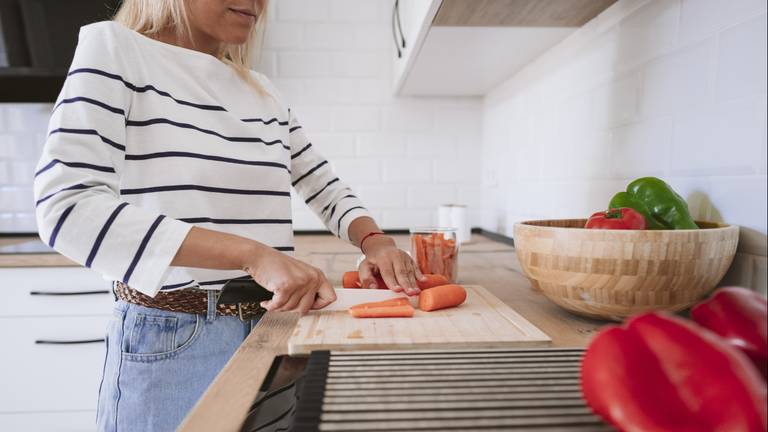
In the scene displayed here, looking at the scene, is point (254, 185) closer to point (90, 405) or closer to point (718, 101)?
point (718, 101)

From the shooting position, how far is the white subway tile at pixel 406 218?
6.18ft

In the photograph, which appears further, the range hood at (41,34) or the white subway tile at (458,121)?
the white subway tile at (458,121)

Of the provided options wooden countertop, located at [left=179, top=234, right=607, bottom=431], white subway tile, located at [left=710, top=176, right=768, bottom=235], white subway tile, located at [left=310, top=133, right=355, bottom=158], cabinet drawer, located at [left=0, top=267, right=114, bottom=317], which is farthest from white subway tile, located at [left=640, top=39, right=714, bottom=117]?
cabinet drawer, located at [left=0, top=267, right=114, bottom=317]

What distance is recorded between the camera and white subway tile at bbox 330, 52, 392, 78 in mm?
1807

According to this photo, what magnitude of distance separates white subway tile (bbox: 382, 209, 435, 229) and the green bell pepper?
1.22 metres

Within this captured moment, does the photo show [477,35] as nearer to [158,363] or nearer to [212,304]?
[212,304]

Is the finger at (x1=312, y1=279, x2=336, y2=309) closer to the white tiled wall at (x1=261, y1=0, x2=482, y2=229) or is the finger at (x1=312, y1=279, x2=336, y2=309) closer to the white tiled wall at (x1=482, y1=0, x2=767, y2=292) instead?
the white tiled wall at (x1=482, y1=0, x2=767, y2=292)

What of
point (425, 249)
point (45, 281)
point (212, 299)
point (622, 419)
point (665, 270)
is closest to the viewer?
point (622, 419)

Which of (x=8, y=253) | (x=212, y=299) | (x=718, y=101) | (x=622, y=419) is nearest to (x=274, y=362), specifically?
(x=212, y=299)

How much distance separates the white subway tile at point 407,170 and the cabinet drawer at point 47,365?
43.5 inches

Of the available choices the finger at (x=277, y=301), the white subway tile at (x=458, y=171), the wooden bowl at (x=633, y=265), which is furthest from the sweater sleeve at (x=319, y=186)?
the white subway tile at (x=458, y=171)

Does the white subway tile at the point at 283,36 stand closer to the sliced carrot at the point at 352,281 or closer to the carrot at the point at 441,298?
the sliced carrot at the point at 352,281

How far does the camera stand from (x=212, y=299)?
759 millimetres

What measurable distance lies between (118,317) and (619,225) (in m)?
0.81
